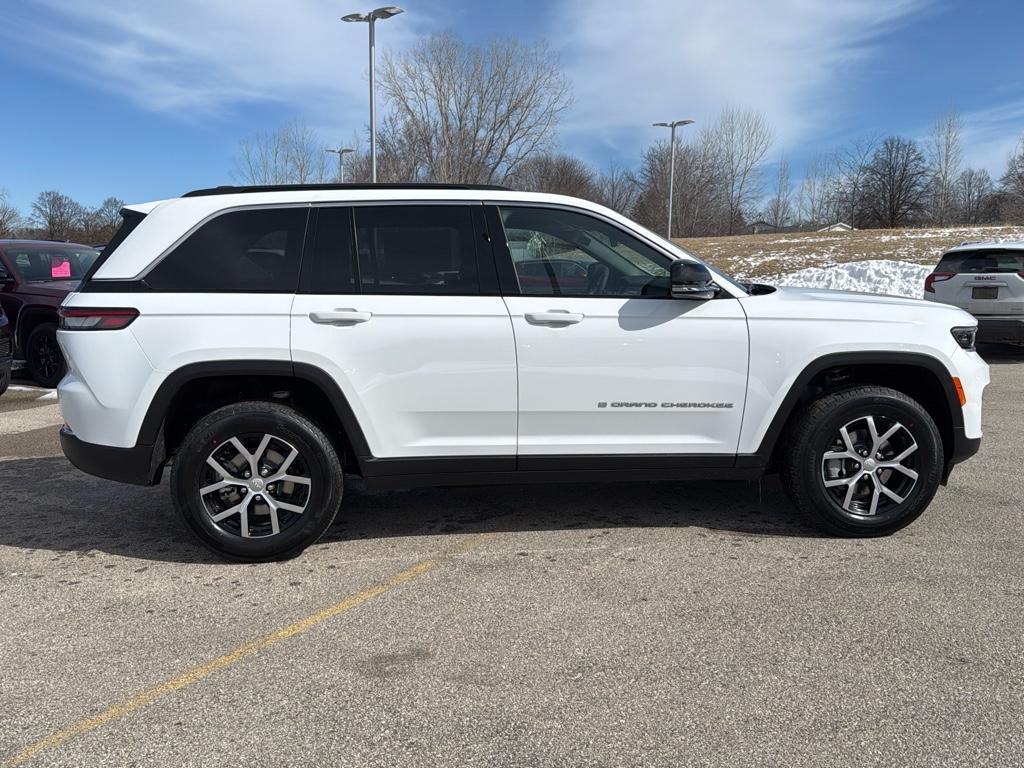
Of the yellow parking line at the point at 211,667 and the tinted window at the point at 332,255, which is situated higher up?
the tinted window at the point at 332,255

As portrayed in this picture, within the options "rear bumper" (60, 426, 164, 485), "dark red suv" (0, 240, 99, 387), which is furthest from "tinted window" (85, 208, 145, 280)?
"dark red suv" (0, 240, 99, 387)

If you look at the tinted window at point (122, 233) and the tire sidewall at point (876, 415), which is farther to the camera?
the tire sidewall at point (876, 415)

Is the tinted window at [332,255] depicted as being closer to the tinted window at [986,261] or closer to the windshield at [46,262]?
the windshield at [46,262]

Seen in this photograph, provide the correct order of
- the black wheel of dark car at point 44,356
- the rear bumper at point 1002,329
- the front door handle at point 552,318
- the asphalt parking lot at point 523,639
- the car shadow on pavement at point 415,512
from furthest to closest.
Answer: the rear bumper at point 1002,329 → the black wheel of dark car at point 44,356 → the car shadow on pavement at point 415,512 → the front door handle at point 552,318 → the asphalt parking lot at point 523,639

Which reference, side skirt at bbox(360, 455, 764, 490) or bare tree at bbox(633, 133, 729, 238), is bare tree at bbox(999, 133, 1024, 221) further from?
side skirt at bbox(360, 455, 764, 490)

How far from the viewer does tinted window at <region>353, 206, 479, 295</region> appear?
395 centimetres

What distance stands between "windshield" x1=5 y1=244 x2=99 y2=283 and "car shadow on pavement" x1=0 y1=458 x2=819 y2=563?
5.42m

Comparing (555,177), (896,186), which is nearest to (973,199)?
(896,186)

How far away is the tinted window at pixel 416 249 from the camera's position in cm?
395

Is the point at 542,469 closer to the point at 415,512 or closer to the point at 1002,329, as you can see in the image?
the point at 415,512

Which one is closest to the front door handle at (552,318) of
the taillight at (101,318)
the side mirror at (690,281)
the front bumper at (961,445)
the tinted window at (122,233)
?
the side mirror at (690,281)

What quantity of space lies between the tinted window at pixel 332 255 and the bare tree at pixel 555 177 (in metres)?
29.1

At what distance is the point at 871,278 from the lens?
797 inches

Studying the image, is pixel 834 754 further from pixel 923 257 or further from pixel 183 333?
pixel 923 257
